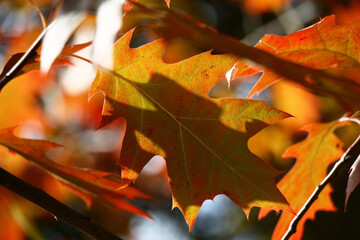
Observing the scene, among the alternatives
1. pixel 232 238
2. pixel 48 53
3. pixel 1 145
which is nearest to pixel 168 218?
pixel 232 238

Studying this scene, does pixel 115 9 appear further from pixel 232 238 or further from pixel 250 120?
pixel 232 238

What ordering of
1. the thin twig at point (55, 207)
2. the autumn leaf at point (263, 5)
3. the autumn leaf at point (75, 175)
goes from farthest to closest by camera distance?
1. the autumn leaf at point (263, 5)
2. the autumn leaf at point (75, 175)
3. the thin twig at point (55, 207)

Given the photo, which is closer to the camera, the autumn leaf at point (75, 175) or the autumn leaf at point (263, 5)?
the autumn leaf at point (75, 175)

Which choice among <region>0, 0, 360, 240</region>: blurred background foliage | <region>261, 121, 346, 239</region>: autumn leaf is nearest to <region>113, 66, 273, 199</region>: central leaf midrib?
<region>261, 121, 346, 239</region>: autumn leaf

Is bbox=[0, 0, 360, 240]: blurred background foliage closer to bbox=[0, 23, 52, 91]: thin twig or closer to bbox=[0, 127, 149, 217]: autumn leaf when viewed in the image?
bbox=[0, 127, 149, 217]: autumn leaf

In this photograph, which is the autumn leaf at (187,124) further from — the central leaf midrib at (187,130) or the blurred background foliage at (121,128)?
the blurred background foliage at (121,128)

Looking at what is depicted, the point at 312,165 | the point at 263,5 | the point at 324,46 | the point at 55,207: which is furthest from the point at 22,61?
the point at 263,5

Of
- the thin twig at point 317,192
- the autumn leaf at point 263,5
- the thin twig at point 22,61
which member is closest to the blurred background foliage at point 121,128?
the autumn leaf at point 263,5
